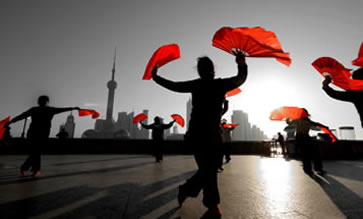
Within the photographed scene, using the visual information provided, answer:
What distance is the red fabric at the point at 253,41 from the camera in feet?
7.10

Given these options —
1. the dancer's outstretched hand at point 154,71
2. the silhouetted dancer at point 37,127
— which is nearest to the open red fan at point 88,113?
the silhouetted dancer at point 37,127

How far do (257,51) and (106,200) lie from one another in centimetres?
275

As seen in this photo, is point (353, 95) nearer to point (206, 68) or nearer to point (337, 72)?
point (337, 72)

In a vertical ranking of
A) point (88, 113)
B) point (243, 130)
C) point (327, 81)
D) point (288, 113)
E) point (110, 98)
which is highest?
point (110, 98)

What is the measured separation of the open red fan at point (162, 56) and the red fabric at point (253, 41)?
716 millimetres

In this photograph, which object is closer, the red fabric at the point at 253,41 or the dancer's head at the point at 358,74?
the red fabric at the point at 253,41

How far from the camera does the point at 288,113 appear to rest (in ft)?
17.8

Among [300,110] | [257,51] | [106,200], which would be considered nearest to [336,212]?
[257,51]

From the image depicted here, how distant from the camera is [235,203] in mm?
2432

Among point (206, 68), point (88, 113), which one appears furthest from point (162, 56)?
point (88, 113)

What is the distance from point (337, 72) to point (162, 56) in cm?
286

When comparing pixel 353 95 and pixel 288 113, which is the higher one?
pixel 288 113

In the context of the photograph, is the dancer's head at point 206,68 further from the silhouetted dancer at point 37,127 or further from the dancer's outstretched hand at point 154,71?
the silhouetted dancer at point 37,127

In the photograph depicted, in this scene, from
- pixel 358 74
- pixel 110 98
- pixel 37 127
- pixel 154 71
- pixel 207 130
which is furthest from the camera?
pixel 110 98
